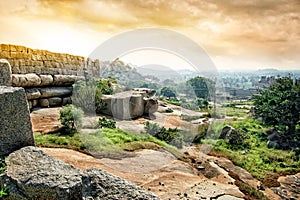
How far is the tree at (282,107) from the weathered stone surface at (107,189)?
16.6 m

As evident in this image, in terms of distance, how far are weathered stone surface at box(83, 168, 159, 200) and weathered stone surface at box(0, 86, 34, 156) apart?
1214 mm

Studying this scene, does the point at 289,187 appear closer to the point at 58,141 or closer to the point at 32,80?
the point at 58,141

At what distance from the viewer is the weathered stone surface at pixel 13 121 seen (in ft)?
13.9

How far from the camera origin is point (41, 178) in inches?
147

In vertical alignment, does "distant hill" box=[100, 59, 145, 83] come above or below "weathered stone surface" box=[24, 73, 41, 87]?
above

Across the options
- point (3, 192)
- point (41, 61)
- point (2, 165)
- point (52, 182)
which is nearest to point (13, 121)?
point (2, 165)

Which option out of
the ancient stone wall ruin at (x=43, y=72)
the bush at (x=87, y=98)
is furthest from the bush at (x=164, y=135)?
the ancient stone wall ruin at (x=43, y=72)

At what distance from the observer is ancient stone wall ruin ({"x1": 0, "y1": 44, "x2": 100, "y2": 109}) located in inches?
465

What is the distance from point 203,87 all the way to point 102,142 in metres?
20.0

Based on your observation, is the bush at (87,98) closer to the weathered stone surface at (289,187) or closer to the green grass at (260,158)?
the green grass at (260,158)

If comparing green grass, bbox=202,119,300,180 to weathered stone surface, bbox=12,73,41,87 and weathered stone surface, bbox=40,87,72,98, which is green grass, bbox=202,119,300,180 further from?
weathered stone surface, bbox=12,73,41,87

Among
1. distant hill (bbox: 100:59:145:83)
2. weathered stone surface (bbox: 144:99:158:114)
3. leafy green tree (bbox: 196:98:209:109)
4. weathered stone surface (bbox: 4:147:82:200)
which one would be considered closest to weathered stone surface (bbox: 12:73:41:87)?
weathered stone surface (bbox: 144:99:158:114)

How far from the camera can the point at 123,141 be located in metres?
10.5

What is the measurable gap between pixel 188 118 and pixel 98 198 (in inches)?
558
